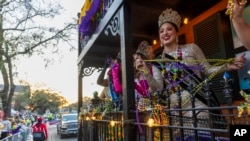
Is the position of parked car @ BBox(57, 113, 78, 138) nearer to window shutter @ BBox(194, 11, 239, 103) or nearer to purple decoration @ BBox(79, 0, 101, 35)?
purple decoration @ BBox(79, 0, 101, 35)

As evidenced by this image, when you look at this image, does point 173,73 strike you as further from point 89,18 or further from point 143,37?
point 143,37

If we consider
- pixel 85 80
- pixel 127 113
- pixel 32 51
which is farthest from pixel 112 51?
pixel 32 51

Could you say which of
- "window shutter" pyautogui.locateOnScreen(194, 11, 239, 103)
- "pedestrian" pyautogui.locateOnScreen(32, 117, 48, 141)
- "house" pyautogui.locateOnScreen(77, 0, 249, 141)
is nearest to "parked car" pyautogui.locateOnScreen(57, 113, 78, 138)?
"pedestrian" pyautogui.locateOnScreen(32, 117, 48, 141)

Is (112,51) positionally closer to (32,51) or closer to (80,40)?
(80,40)

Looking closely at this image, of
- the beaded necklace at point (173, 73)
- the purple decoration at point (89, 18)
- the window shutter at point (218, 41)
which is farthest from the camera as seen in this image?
the purple decoration at point (89, 18)

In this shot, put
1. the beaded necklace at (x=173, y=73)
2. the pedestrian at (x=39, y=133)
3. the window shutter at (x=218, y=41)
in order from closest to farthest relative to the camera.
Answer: the beaded necklace at (x=173, y=73), the window shutter at (x=218, y=41), the pedestrian at (x=39, y=133)

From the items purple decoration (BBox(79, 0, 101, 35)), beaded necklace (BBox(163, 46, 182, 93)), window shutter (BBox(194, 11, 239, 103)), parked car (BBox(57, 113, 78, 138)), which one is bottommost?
parked car (BBox(57, 113, 78, 138))

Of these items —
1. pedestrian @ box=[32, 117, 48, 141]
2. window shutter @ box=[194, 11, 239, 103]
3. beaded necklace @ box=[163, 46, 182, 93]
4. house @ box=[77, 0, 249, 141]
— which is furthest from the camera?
pedestrian @ box=[32, 117, 48, 141]

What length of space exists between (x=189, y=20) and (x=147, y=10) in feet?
3.62

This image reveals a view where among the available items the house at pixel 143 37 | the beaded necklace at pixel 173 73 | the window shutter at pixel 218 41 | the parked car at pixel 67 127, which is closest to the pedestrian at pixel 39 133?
the house at pixel 143 37

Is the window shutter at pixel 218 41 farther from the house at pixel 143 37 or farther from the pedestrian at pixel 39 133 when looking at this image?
the pedestrian at pixel 39 133

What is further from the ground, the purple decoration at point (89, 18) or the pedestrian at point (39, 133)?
the purple decoration at point (89, 18)

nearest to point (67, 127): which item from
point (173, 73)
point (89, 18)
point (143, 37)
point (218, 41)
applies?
point (143, 37)

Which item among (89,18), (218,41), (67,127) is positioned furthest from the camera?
(67,127)
